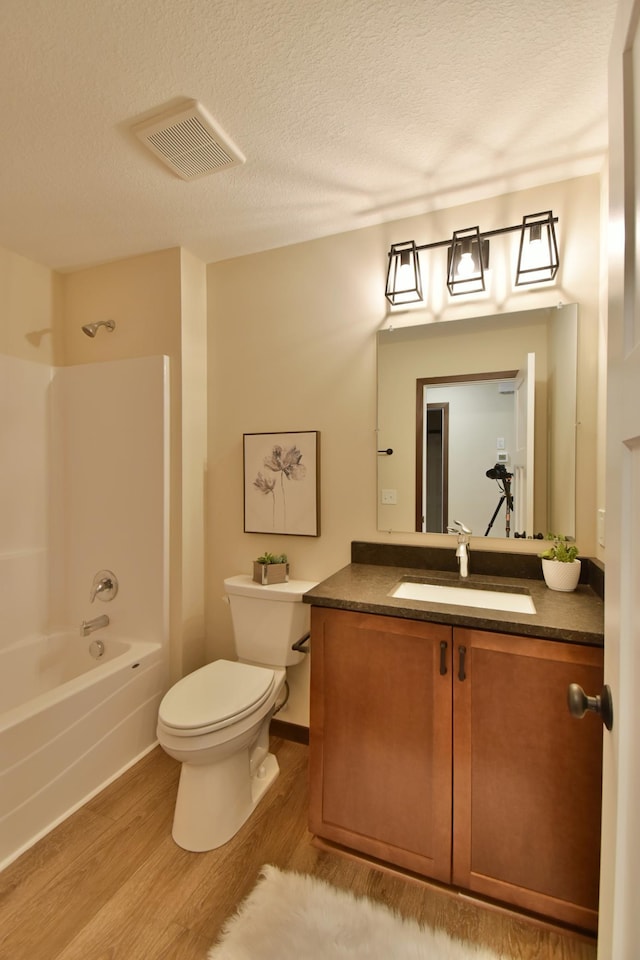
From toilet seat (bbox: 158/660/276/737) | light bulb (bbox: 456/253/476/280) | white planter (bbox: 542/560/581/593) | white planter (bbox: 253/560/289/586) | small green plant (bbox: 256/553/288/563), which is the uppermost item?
light bulb (bbox: 456/253/476/280)

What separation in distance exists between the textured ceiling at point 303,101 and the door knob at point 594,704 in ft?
5.28

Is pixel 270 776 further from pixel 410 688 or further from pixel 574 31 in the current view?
pixel 574 31

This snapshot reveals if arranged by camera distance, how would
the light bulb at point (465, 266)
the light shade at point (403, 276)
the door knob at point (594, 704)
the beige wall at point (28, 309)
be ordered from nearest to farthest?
1. the door knob at point (594, 704)
2. the light bulb at point (465, 266)
3. the light shade at point (403, 276)
4. the beige wall at point (28, 309)

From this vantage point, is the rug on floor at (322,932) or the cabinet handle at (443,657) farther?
the cabinet handle at (443,657)

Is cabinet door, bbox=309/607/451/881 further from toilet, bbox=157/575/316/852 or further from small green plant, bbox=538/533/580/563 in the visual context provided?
small green plant, bbox=538/533/580/563

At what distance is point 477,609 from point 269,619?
997 millimetres

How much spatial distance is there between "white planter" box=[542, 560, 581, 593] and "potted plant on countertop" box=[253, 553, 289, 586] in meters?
1.13

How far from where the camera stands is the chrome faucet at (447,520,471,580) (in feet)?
5.59

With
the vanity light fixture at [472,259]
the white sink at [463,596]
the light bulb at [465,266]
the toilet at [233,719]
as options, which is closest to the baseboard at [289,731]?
the toilet at [233,719]

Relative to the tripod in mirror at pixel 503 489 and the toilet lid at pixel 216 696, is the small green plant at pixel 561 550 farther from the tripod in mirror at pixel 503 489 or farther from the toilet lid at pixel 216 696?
the toilet lid at pixel 216 696

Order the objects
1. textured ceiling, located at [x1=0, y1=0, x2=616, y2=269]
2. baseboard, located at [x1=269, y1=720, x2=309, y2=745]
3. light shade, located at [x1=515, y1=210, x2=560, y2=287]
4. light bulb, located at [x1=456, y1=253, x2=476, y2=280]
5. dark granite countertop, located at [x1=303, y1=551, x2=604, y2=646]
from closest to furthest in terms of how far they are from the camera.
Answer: textured ceiling, located at [x1=0, y1=0, x2=616, y2=269] → dark granite countertop, located at [x1=303, y1=551, x2=604, y2=646] → light shade, located at [x1=515, y1=210, x2=560, y2=287] → light bulb, located at [x1=456, y1=253, x2=476, y2=280] → baseboard, located at [x1=269, y1=720, x2=309, y2=745]

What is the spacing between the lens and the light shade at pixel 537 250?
1664mm

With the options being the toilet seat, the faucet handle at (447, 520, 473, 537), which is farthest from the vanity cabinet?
the faucet handle at (447, 520, 473, 537)

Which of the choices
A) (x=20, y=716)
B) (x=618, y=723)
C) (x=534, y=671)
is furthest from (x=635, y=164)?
(x=20, y=716)
